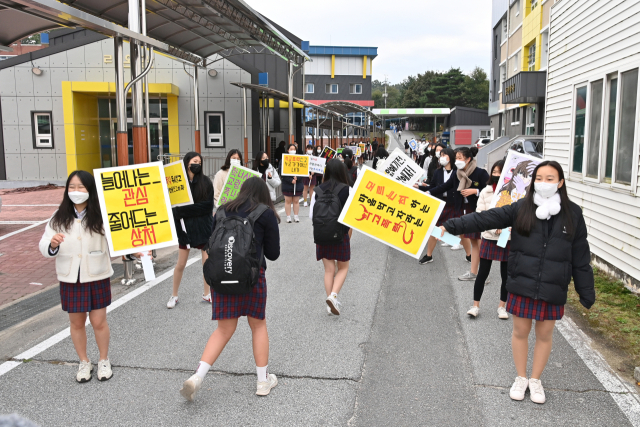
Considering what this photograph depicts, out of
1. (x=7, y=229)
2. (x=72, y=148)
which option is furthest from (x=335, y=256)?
(x=72, y=148)

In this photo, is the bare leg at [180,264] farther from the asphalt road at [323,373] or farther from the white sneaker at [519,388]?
the white sneaker at [519,388]

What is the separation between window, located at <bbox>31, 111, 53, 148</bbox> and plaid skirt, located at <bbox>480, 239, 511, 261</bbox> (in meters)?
19.7

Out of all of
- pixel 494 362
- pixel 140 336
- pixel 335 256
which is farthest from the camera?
pixel 335 256

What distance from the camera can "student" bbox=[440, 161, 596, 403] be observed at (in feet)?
12.6

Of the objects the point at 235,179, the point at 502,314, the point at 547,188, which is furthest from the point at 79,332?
the point at 502,314

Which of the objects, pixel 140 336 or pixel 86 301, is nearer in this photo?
pixel 86 301

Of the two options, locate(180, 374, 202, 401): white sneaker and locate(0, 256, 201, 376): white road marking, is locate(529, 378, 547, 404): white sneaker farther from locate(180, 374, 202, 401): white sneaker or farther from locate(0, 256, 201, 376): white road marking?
locate(0, 256, 201, 376): white road marking

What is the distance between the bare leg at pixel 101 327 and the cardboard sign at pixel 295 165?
846cm

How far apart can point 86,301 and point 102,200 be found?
82 centimetres

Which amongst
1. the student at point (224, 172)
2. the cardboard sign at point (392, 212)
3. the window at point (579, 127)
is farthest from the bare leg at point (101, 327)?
the window at point (579, 127)

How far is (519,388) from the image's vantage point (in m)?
4.12

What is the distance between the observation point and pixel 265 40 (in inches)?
609

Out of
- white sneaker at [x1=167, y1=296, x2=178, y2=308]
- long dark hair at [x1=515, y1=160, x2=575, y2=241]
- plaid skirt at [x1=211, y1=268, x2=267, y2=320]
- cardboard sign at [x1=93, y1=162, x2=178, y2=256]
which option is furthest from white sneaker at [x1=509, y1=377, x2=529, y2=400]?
white sneaker at [x1=167, y1=296, x2=178, y2=308]

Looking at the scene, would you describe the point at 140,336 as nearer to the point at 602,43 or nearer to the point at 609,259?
the point at 609,259
